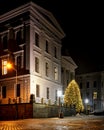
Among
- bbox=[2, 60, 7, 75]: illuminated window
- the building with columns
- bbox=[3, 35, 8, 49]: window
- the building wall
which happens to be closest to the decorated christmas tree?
the building with columns

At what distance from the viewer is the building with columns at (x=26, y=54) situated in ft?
148

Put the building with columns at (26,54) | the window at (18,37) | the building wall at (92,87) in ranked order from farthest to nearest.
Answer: the building wall at (92,87) < the window at (18,37) < the building with columns at (26,54)

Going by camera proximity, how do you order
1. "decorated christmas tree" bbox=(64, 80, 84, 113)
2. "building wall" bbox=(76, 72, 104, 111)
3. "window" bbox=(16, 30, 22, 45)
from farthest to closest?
"building wall" bbox=(76, 72, 104, 111) < "decorated christmas tree" bbox=(64, 80, 84, 113) < "window" bbox=(16, 30, 22, 45)

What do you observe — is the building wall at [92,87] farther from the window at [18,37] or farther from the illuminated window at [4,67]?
the window at [18,37]

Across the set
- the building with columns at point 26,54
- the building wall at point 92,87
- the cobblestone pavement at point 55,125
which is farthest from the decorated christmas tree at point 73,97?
the cobblestone pavement at point 55,125

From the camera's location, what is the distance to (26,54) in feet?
149

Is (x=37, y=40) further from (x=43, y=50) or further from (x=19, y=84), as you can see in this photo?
(x=19, y=84)

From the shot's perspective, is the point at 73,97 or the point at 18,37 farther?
the point at 73,97

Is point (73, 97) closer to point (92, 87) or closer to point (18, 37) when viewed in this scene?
point (18, 37)

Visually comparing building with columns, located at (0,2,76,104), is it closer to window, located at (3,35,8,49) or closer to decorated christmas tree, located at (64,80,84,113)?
window, located at (3,35,8,49)

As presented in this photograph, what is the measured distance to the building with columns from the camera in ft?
148

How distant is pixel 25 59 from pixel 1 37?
704cm

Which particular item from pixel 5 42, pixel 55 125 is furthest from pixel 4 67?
pixel 55 125

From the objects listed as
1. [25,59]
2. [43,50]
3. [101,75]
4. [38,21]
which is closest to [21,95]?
[25,59]
